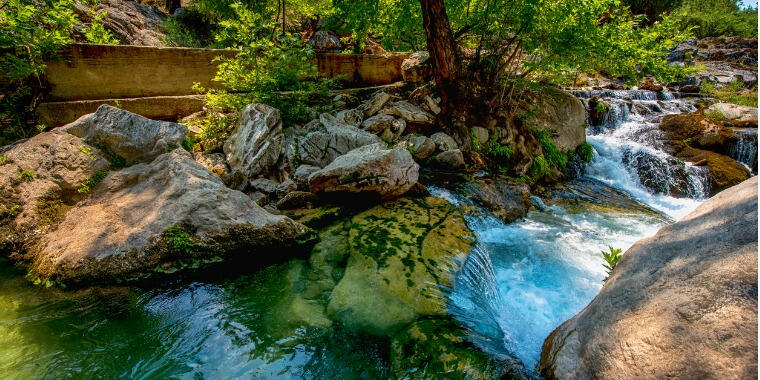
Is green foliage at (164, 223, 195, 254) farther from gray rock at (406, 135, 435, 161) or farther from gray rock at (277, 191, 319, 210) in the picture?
gray rock at (406, 135, 435, 161)

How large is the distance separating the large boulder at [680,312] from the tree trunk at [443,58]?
5728mm

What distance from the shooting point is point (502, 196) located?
6.41 m

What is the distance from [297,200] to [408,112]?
3839 mm

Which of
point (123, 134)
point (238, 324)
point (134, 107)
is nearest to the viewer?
point (238, 324)

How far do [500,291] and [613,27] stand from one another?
20.5 feet

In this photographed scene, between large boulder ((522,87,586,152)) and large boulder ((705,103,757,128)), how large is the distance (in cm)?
581

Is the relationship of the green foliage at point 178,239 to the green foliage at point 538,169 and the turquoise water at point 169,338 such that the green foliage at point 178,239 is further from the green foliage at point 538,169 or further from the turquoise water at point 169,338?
the green foliage at point 538,169

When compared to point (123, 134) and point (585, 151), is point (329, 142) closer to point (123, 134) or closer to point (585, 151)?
point (123, 134)

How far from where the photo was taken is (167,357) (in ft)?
8.40

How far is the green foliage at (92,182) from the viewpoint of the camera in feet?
13.6

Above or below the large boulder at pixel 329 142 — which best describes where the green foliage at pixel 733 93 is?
above

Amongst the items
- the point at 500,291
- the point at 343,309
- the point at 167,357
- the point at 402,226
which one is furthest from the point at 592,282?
the point at 167,357

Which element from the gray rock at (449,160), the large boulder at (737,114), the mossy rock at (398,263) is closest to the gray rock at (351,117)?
the gray rock at (449,160)

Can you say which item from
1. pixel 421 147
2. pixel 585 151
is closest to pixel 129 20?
pixel 421 147
